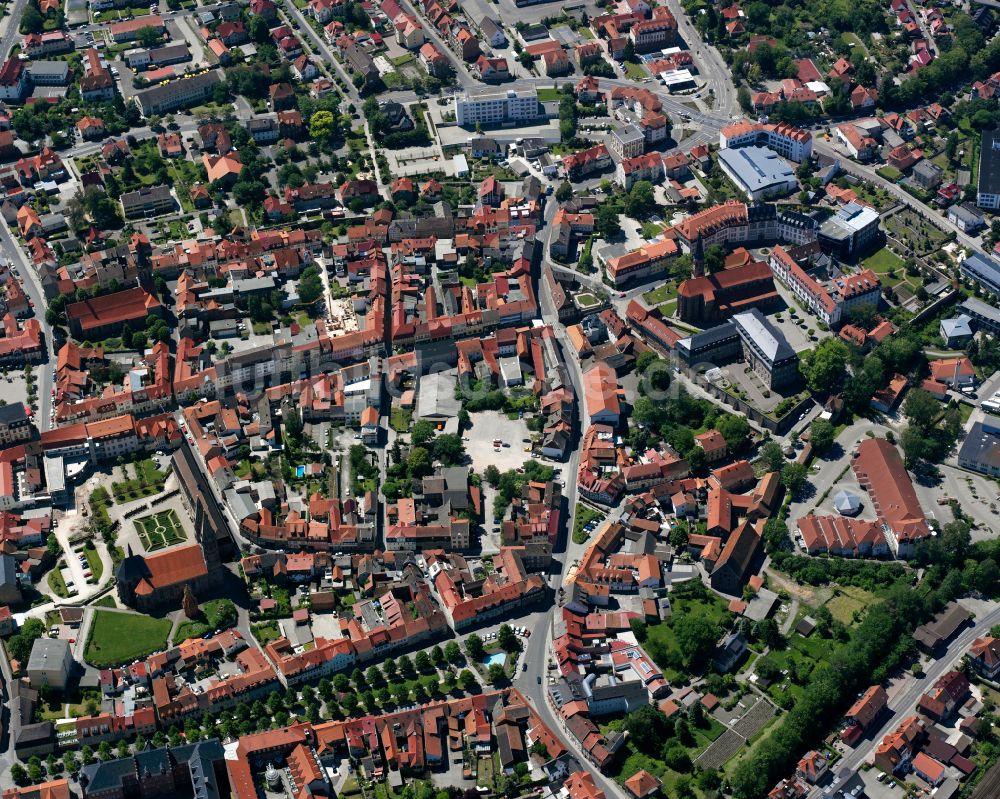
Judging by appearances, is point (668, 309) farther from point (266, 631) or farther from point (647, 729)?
point (266, 631)

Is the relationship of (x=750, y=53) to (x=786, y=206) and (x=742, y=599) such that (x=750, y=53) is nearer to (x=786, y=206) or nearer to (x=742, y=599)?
(x=786, y=206)

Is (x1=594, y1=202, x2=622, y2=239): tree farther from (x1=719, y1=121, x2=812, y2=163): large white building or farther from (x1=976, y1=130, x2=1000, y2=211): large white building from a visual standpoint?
(x1=976, y1=130, x2=1000, y2=211): large white building

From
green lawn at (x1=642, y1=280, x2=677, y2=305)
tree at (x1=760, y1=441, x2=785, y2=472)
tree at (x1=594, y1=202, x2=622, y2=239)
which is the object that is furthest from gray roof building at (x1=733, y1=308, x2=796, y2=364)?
tree at (x1=594, y1=202, x2=622, y2=239)

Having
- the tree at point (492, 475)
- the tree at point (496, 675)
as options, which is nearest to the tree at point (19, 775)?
the tree at point (496, 675)

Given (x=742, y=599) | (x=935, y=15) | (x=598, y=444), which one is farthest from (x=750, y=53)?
(x=742, y=599)

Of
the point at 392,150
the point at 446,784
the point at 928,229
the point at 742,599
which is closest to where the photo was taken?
the point at 446,784

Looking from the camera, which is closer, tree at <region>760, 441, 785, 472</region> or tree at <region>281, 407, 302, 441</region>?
tree at <region>760, 441, 785, 472</region>

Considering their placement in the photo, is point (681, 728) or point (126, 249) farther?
point (126, 249)
